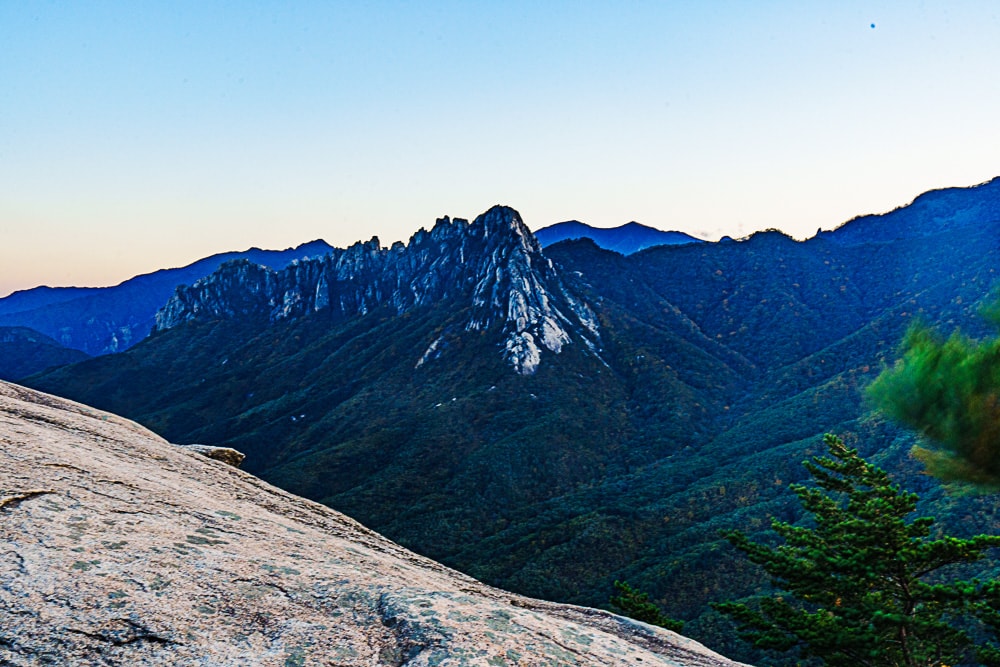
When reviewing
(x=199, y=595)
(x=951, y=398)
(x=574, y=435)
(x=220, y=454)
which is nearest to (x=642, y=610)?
(x=951, y=398)

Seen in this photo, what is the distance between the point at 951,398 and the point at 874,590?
36.1 feet

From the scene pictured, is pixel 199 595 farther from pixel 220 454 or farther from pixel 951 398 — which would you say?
pixel 951 398

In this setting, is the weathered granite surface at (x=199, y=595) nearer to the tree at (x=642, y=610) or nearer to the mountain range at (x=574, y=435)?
the tree at (x=642, y=610)

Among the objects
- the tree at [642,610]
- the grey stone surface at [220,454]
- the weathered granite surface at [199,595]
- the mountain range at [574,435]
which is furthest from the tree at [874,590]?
the mountain range at [574,435]

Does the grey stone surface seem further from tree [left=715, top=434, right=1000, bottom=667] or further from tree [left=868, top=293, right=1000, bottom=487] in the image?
tree [left=715, top=434, right=1000, bottom=667]

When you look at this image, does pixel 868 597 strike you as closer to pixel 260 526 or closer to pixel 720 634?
pixel 260 526

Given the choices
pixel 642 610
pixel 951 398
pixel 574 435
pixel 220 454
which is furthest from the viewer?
pixel 574 435

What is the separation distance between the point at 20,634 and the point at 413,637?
2.91 meters

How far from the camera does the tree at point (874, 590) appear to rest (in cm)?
1688

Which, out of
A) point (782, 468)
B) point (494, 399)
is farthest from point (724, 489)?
point (494, 399)

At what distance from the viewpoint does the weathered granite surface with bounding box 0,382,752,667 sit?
4102 mm

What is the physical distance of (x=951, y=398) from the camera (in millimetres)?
13203

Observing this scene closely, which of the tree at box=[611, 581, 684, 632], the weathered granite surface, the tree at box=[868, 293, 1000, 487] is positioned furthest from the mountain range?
the weathered granite surface

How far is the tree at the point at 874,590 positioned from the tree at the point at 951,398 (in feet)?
13.6
